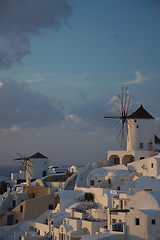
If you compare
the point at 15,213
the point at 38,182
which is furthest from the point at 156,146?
the point at 15,213

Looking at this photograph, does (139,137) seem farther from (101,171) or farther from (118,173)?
(118,173)

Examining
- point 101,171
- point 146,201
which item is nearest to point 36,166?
point 101,171

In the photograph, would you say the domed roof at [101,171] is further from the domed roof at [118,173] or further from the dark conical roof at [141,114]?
the dark conical roof at [141,114]

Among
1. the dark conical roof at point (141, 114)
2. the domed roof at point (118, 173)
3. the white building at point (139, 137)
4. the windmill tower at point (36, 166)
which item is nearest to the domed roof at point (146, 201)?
the domed roof at point (118, 173)

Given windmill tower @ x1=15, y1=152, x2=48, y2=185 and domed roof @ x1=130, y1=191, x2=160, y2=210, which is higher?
windmill tower @ x1=15, y1=152, x2=48, y2=185

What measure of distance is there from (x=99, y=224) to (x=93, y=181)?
11733mm

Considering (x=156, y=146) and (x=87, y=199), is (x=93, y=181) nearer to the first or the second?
(x=87, y=199)

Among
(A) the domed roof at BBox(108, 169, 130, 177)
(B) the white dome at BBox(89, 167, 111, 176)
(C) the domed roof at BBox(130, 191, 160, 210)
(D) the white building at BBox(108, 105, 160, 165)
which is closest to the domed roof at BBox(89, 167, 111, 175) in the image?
(B) the white dome at BBox(89, 167, 111, 176)

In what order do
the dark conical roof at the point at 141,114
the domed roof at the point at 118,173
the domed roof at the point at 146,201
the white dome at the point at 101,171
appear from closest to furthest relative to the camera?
the domed roof at the point at 146,201 → the domed roof at the point at 118,173 → the white dome at the point at 101,171 → the dark conical roof at the point at 141,114

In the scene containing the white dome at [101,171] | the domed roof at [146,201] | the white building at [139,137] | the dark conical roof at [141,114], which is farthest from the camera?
the dark conical roof at [141,114]

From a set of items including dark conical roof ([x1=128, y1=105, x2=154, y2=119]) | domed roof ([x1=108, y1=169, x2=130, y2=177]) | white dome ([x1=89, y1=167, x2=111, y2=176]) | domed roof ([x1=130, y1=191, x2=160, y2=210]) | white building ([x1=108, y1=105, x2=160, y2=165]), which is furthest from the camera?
dark conical roof ([x1=128, y1=105, x2=154, y2=119])

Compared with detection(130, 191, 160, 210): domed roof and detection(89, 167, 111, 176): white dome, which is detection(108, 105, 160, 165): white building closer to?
detection(89, 167, 111, 176): white dome

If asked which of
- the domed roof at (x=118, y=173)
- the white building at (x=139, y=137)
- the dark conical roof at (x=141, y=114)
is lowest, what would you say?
the domed roof at (x=118, y=173)

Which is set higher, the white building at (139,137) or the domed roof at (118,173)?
the white building at (139,137)
